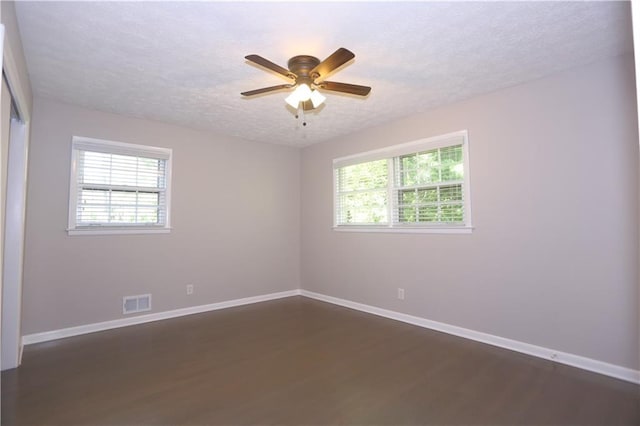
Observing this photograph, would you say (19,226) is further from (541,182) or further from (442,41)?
(541,182)

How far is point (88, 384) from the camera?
Result: 252 centimetres

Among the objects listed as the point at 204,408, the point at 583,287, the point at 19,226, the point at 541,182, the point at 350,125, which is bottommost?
the point at 204,408

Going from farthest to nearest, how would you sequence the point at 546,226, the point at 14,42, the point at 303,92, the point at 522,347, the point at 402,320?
1. the point at 402,320
2. the point at 522,347
3. the point at 546,226
4. the point at 303,92
5. the point at 14,42

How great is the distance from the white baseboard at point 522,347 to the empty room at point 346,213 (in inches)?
0.9

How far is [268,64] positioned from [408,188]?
244 cm

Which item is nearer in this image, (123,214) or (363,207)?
(123,214)

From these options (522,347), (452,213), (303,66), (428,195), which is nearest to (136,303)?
(303,66)

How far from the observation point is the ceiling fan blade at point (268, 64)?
7.27 feet

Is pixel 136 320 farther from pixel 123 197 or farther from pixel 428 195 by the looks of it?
pixel 428 195

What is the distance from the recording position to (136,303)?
4051mm

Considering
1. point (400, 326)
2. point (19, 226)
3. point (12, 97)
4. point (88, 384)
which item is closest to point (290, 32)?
point (12, 97)

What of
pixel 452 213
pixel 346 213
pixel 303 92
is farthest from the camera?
pixel 346 213

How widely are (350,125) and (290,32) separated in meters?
2.20

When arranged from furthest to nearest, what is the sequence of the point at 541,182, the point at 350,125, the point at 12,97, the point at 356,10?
the point at 350,125 → the point at 541,182 → the point at 12,97 → the point at 356,10
